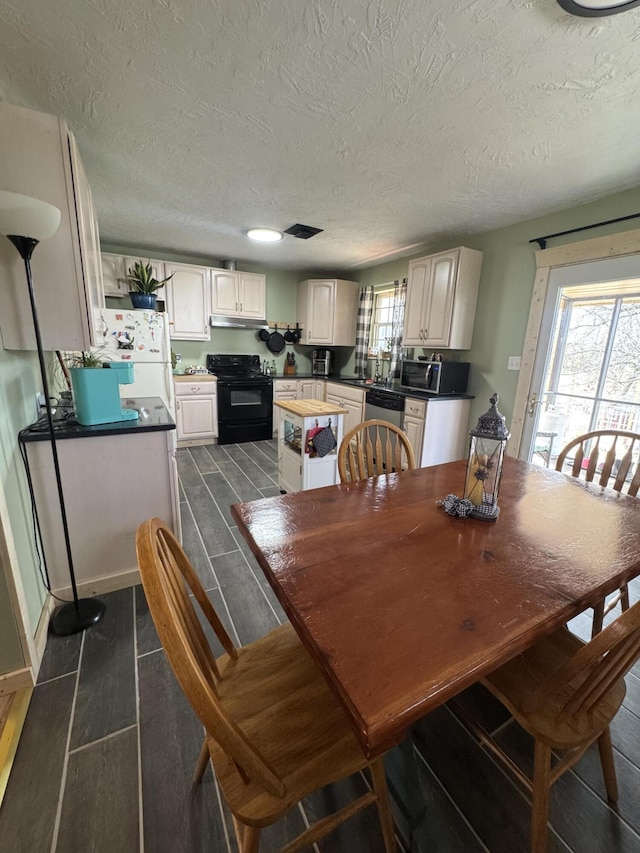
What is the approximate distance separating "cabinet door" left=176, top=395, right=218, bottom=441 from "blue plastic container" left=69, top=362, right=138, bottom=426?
8.12 ft

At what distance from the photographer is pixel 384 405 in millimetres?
3787

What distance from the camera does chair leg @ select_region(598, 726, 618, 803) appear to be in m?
1.00

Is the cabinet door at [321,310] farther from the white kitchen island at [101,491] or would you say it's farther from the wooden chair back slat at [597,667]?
the wooden chair back slat at [597,667]

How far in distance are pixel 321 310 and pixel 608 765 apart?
4.87m

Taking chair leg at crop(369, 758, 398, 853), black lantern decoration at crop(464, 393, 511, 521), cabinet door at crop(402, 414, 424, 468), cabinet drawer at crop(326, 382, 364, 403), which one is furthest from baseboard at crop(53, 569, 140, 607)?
cabinet drawer at crop(326, 382, 364, 403)

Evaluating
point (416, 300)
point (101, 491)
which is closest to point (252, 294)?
point (416, 300)

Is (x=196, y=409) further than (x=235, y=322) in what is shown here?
No

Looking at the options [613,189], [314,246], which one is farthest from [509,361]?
[314,246]

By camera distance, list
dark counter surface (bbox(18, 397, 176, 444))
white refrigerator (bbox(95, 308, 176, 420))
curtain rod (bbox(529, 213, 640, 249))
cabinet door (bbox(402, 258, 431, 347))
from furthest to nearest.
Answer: cabinet door (bbox(402, 258, 431, 347))
white refrigerator (bbox(95, 308, 176, 420))
curtain rod (bbox(529, 213, 640, 249))
dark counter surface (bbox(18, 397, 176, 444))

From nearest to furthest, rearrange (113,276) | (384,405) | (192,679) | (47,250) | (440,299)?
(192,679), (47,250), (440,299), (384,405), (113,276)

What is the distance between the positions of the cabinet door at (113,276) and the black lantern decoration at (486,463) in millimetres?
4358

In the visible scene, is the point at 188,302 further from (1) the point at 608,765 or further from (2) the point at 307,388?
(1) the point at 608,765

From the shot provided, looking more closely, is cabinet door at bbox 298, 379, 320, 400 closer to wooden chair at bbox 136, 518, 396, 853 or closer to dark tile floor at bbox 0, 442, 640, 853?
dark tile floor at bbox 0, 442, 640, 853

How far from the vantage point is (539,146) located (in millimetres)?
1834
